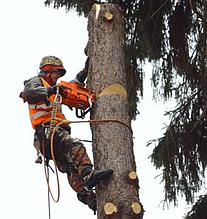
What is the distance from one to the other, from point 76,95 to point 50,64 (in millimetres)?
638

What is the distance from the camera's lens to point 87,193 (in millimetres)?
3896

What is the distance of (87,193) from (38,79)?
83 cm

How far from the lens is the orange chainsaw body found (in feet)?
12.3

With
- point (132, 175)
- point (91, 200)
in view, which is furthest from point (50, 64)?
point (132, 175)

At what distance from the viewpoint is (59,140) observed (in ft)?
12.9

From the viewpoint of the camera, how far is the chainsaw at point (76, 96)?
374cm

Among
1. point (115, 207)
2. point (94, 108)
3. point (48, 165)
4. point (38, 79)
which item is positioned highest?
point (38, 79)

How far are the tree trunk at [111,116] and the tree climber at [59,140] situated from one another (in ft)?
0.65

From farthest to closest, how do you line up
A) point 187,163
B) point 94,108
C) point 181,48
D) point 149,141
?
point 149,141 < point 187,163 < point 181,48 < point 94,108

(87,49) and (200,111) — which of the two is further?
(200,111)

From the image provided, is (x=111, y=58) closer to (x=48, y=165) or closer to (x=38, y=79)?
(x=38, y=79)

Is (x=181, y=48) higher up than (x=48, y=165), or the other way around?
(x=181, y=48)

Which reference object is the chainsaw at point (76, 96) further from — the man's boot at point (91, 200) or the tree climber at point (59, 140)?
the man's boot at point (91, 200)

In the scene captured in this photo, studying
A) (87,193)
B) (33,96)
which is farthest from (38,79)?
(87,193)
